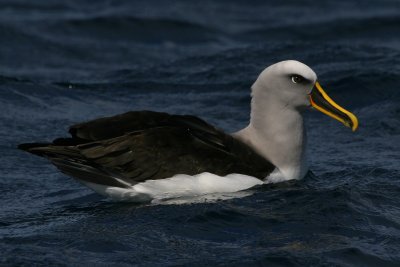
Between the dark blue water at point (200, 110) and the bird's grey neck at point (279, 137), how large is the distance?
0.24 meters

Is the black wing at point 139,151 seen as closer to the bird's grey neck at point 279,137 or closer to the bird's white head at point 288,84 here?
the bird's grey neck at point 279,137

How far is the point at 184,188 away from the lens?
9.96m

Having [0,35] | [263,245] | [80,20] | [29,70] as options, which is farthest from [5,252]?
[80,20]

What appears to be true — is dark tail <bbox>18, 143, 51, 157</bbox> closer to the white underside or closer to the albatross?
the albatross

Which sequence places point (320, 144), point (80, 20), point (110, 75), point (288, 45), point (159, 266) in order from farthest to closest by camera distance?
point (80, 20)
point (288, 45)
point (110, 75)
point (320, 144)
point (159, 266)

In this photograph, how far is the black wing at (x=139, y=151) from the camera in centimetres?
988

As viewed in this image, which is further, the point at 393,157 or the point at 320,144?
the point at 320,144

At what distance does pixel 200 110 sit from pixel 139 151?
4.87 meters

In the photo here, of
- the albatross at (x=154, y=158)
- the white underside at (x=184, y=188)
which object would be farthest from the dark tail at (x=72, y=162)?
the white underside at (x=184, y=188)

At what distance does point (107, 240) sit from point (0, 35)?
11.1 m

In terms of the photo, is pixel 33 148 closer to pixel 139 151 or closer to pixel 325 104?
pixel 139 151

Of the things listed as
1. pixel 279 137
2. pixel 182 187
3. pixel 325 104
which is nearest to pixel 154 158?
pixel 182 187

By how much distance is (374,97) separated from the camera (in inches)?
593

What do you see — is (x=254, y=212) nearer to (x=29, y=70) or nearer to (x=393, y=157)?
(x=393, y=157)
